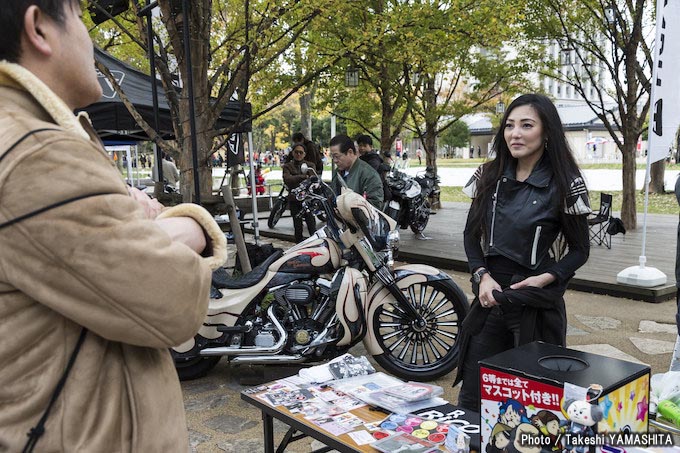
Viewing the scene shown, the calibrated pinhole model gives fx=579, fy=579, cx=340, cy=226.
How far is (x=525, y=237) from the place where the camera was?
2.70 m

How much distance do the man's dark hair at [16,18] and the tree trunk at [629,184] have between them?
440 inches

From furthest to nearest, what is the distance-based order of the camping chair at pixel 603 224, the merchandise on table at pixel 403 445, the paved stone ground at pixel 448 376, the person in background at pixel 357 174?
the camping chair at pixel 603 224, the person in background at pixel 357 174, the paved stone ground at pixel 448 376, the merchandise on table at pixel 403 445

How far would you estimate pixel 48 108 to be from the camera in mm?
979

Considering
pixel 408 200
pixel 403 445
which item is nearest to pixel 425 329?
pixel 403 445

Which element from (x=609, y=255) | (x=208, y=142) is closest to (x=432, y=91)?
(x=609, y=255)

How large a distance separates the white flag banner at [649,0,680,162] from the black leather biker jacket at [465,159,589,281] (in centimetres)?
387

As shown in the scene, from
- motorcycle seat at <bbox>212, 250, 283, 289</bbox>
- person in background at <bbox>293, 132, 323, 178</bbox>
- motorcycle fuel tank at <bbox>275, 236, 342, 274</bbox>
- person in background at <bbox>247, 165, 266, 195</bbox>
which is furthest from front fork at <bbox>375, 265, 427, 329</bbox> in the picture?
person in background at <bbox>247, 165, 266, 195</bbox>

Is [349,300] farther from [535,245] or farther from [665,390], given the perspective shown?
[665,390]

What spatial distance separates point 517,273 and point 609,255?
6494mm

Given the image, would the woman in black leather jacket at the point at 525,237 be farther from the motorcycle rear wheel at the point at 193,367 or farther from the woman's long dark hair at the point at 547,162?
the motorcycle rear wheel at the point at 193,367

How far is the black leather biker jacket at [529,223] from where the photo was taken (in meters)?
2.67

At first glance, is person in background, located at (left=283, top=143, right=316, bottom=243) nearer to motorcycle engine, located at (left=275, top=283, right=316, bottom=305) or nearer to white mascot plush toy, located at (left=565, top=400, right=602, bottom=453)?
motorcycle engine, located at (left=275, top=283, right=316, bottom=305)

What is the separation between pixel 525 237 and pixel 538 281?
21 cm

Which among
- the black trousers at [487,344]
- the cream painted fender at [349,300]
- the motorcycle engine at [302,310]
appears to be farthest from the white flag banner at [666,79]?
the black trousers at [487,344]
